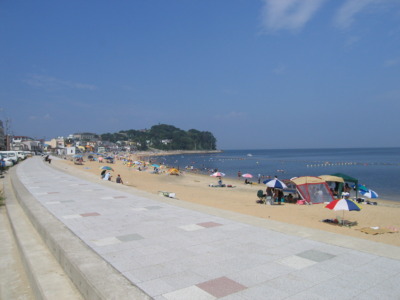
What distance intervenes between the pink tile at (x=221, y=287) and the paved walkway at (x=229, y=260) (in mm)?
11

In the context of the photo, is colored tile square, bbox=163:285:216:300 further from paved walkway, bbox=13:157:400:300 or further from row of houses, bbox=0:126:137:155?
row of houses, bbox=0:126:137:155

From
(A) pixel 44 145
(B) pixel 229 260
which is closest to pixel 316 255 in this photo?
(B) pixel 229 260

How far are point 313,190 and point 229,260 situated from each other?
12.5 metres

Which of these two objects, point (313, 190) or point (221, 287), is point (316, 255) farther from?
point (313, 190)

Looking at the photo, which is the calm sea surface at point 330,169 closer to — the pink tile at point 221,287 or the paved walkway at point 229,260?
the paved walkway at point 229,260

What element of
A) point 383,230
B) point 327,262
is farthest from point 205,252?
point 383,230

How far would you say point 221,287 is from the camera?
3.49m

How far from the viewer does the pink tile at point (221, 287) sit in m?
3.35

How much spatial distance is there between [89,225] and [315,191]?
12.4 metres

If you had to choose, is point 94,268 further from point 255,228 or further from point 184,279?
point 255,228

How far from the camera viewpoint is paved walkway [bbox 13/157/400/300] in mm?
3448

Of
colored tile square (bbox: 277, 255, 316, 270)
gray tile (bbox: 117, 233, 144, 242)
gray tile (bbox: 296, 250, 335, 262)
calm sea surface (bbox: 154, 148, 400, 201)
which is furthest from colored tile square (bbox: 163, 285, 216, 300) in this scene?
calm sea surface (bbox: 154, 148, 400, 201)

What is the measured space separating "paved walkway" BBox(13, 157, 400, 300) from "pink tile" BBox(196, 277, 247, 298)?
1cm

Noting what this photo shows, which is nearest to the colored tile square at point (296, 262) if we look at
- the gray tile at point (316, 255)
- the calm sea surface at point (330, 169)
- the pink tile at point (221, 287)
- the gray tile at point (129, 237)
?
the gray tile at point (316, 255)
